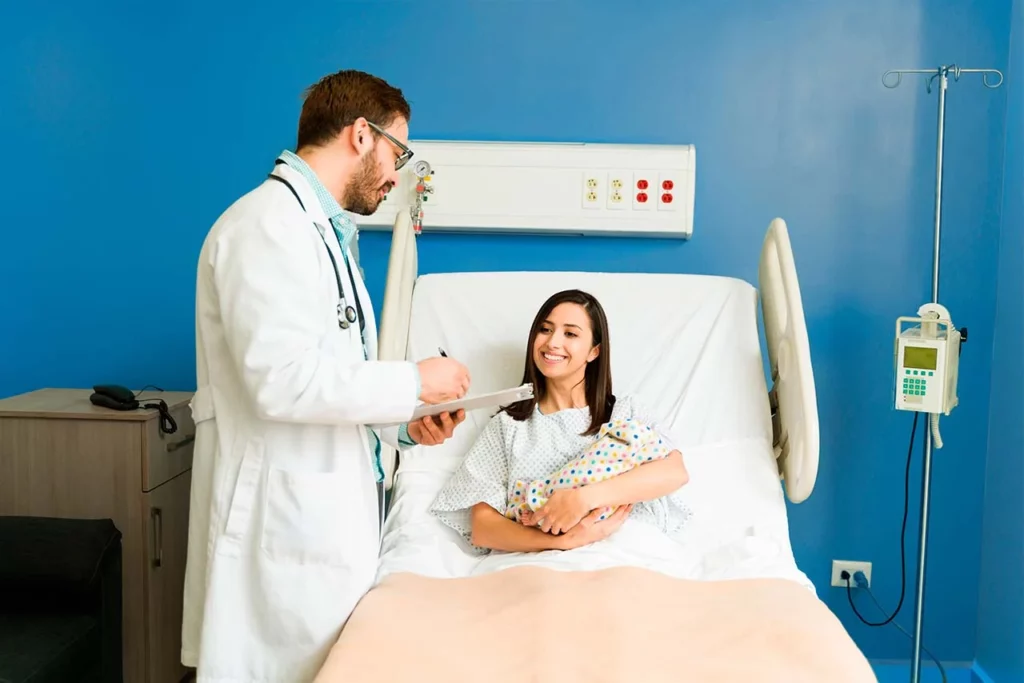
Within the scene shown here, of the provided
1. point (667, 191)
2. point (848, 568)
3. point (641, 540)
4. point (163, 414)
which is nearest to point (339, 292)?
point (641, 540)

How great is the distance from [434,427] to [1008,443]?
173 centimetres

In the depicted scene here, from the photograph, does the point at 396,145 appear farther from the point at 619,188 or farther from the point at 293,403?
the point at 619,188

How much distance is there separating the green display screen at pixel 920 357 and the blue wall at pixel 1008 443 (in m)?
0.35

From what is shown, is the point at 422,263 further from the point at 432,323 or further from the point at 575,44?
the point at 575,44

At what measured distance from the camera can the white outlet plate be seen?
259 cm

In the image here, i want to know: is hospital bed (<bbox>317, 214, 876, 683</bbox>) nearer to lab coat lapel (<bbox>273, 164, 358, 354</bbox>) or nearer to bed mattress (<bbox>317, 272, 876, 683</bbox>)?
bed mattress (<bbox>317, 272, 876, 683</bbox>)

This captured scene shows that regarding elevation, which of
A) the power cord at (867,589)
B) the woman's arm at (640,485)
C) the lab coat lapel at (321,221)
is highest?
the lab coat lapel at (321,221)

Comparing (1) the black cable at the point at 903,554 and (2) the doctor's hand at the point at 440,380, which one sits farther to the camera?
(1) the black cable at the point at 903,554

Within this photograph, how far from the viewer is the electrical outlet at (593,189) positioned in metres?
2.59

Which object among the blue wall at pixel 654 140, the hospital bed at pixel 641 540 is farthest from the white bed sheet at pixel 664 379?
the blue wall at pixel 654 140

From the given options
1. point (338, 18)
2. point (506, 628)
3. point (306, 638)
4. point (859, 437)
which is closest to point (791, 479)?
point (859, 437)

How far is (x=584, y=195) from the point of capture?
2.59 m

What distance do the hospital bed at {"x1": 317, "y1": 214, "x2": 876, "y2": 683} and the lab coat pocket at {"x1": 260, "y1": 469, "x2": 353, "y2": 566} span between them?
14 cm

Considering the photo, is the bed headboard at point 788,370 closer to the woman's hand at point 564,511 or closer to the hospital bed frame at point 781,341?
the hospital bed frame at point 781,341
